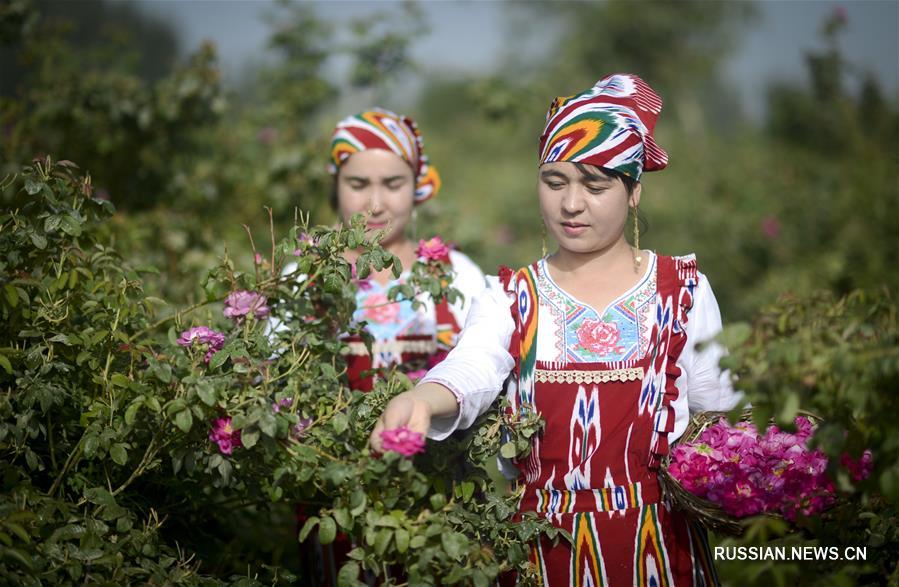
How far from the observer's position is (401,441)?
5.86ft

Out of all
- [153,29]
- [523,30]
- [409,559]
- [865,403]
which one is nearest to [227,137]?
[153,29]

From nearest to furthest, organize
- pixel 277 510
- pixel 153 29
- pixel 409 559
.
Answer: pixel 409 559 → pixel 277 510 → pixel 153 29

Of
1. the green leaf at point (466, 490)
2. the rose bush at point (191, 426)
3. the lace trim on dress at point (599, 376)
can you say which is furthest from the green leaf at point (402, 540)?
the lace trim on dress at point (599, 376)

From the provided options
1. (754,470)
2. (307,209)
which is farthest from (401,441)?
(307,209)

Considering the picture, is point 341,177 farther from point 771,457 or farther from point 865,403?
point 865,403

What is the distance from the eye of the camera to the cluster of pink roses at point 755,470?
1.92m

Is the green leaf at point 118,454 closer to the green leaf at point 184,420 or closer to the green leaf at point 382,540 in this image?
the green leaf at point 184,420

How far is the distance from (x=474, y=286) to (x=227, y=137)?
3312mm

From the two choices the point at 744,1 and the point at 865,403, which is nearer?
the point at 865,403

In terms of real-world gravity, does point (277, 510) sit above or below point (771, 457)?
below

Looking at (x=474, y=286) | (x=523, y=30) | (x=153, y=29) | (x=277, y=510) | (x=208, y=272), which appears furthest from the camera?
(x=523, y=30)

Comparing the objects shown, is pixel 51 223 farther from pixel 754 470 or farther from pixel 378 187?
pixel 754 470

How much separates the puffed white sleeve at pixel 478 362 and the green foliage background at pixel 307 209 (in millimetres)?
336

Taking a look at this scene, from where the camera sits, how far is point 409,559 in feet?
6.28
